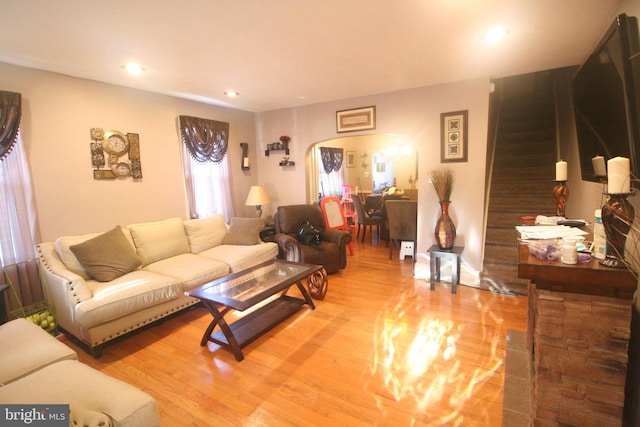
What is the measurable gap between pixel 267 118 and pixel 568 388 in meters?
4.82

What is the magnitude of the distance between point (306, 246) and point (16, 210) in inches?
114

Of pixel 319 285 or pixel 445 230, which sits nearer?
pixel 319 285

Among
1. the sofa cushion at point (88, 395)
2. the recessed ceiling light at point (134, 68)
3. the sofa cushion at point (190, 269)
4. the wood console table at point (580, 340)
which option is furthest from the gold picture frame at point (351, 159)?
the sofa cushion at point (88, 395)

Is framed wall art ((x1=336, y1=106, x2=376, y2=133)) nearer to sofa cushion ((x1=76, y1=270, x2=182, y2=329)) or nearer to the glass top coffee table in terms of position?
the glass top coffee table

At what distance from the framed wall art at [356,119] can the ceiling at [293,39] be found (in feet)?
2.03

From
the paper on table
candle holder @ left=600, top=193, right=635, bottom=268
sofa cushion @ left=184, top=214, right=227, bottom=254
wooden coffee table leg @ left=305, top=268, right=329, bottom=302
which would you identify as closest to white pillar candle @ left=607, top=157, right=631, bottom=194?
candle holder @ left=600, top=193, right=635, bottom=268

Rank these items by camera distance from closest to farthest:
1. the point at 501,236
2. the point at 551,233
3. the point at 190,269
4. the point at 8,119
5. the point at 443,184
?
the point at 551,233 → the point at 8,119 → the point at 190,269 → the point at 443,184 → the point at 501,236

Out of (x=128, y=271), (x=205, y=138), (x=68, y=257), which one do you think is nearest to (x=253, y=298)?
(x=128, y=271)

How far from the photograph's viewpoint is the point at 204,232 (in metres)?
3.86

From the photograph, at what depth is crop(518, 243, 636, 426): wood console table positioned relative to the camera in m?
1.27

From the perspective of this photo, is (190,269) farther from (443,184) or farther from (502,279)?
(502,279)

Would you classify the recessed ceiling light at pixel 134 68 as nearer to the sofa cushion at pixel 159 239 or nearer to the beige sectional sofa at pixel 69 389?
the sofa cushion at pixel 159 239

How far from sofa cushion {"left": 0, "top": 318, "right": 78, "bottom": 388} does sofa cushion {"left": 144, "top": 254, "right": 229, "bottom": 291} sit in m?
1.11

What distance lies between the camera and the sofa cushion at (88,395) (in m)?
1.24
